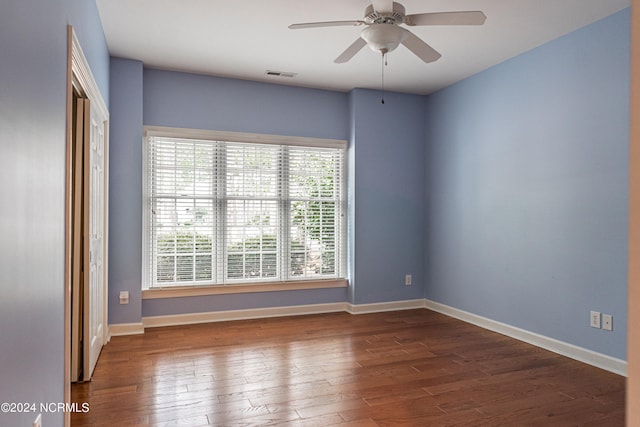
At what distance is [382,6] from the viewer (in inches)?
101

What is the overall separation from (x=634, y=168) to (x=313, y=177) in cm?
441

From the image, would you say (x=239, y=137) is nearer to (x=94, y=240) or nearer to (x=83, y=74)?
(x=94, y=240)

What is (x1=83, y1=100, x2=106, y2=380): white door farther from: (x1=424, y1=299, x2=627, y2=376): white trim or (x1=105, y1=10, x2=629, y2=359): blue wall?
(x1=424, y1=299, x2=627, y2=376): white trim

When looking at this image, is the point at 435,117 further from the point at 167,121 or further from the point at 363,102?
the point at 167,121

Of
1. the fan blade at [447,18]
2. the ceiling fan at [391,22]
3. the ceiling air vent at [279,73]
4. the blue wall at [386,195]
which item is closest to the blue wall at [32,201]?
the ceiling fan at [391,22]

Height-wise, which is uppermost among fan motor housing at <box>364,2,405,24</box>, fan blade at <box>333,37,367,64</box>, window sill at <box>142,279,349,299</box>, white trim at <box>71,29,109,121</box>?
fan motor housing at <box>364,2,405,24</box>

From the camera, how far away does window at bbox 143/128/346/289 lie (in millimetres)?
4453

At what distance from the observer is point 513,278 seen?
4.11m

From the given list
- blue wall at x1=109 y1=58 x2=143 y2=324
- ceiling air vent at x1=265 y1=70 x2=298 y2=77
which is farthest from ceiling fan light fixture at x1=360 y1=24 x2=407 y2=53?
blue wall at x1=109 y1=58 x2=143 y2=324

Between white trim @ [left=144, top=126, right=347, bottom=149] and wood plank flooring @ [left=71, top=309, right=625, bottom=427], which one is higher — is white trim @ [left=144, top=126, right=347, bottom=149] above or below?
above

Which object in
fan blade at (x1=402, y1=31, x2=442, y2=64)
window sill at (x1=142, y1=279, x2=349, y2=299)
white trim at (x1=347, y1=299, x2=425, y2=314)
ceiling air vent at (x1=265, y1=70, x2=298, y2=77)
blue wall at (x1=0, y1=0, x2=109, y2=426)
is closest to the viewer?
blue wall at (x1=0, y1=0, x2=109, y2=426)

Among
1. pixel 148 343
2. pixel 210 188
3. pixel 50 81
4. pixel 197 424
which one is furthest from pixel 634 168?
pixel 210 188

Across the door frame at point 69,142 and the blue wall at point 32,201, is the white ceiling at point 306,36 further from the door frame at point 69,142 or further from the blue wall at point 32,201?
the blue wall at point 32,201

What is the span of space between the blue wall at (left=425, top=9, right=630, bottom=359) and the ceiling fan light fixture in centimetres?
176
